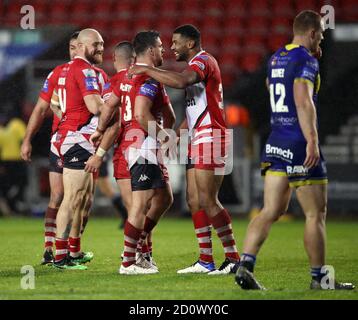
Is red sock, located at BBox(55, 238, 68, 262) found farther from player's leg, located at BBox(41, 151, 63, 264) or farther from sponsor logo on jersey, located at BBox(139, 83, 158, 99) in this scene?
sponsor logo on jersey, located at BBox(139, 83, 158, 99)

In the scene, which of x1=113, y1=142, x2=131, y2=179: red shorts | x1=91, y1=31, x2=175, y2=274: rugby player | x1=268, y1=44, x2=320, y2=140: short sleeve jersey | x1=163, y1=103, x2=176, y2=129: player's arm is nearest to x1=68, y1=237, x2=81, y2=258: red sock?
x1=113, y1=142, x2=131, y2=179: red shorts

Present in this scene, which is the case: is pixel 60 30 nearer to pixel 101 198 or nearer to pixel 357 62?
pixel 101 198

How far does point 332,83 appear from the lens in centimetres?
1842

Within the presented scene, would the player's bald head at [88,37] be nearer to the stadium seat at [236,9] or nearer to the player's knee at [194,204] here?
the player's knee at [194,204]

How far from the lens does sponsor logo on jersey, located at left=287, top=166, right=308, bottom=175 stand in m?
6.46

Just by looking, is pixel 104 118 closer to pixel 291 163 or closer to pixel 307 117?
pixel 291 163

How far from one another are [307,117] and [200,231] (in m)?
2.04

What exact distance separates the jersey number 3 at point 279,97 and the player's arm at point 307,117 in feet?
0.43

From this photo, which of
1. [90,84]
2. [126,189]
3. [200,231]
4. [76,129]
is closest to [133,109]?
[90,84]

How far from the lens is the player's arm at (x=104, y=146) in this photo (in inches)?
302

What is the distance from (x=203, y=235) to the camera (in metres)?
8.06

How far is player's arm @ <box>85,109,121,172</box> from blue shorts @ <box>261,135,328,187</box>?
5.40 ft
